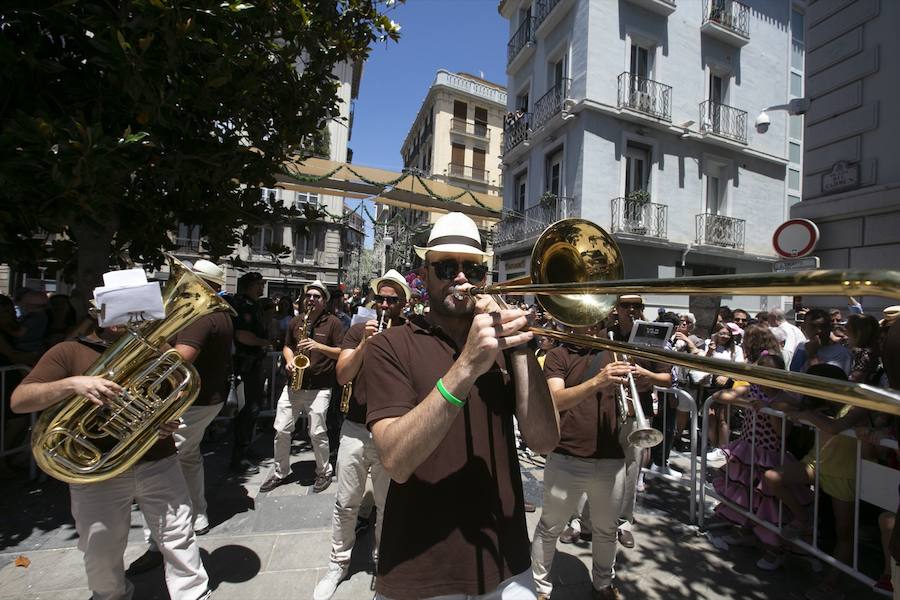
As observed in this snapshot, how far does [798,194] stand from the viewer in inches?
763

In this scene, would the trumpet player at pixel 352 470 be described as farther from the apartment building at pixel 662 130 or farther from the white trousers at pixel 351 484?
the apartment building at pixel 662 130

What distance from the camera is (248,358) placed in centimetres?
568

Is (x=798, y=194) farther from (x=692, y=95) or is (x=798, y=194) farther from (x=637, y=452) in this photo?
(x=637, y=452)

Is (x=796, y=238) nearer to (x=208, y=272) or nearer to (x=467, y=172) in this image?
(x=208, y=272)

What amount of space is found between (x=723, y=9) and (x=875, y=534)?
19.6 m

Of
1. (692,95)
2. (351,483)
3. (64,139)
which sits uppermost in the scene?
(692,95)

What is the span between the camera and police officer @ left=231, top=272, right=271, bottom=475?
5.27m

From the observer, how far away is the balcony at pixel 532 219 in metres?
15.3

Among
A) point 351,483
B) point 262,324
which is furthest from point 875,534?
point 262,324

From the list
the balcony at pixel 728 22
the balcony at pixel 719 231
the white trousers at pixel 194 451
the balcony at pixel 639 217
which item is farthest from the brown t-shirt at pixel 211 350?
the balcony at pixel 728 22

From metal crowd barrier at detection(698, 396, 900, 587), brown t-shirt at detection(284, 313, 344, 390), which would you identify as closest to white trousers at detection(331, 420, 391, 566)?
brown t-shirt at detection(284, 313, 344, 390)

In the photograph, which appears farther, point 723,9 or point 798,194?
point 798,194

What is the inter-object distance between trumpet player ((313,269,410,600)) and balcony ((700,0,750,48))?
18.7 m

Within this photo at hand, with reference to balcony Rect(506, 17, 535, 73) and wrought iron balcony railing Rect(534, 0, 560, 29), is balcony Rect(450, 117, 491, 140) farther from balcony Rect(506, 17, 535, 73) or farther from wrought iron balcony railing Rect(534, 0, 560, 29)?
wrought iron balcony railing Rect(534, 0, 560, 29)
